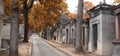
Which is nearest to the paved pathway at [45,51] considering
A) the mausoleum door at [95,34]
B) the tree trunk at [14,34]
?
the mausoleum door at [95,34]

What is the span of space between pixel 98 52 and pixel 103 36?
159 centimetres

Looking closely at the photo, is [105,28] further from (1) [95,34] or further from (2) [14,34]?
(2) [14,34]

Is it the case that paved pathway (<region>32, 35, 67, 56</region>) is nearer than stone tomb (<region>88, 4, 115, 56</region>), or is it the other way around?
stone tomb (<region>88, 4, 115, 56</region>)

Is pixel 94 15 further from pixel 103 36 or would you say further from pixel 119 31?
pixel 119 31

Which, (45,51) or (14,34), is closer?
(14,34)

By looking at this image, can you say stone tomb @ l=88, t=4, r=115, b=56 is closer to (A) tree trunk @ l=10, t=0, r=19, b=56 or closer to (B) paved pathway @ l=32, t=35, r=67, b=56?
(B) paved pathway @ l=32, t=35, r=67, b=56

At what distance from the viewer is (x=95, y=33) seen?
26.6m

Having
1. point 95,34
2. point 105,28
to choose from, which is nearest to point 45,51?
point 95,34

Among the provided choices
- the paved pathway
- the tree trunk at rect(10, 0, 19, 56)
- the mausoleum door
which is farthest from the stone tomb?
the tree trunk at rect(10, 0, 19, 56)

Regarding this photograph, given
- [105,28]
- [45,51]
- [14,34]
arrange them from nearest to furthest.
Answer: [14,34] < [105,28] < [45,51]

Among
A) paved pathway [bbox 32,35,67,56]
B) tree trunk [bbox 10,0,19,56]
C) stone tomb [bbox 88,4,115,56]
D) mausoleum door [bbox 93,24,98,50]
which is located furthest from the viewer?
mausoleum door [bbox 93,24,98,50]

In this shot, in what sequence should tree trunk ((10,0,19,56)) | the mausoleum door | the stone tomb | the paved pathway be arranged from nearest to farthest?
tree trunk ((10,0,19,56)) → the stone tomb → the paved pathway → the mausoleum door

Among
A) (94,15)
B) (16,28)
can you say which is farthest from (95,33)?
(16,28)

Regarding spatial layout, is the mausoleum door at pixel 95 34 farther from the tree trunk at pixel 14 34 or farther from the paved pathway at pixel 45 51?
the tree trunk at pixel 14 34
